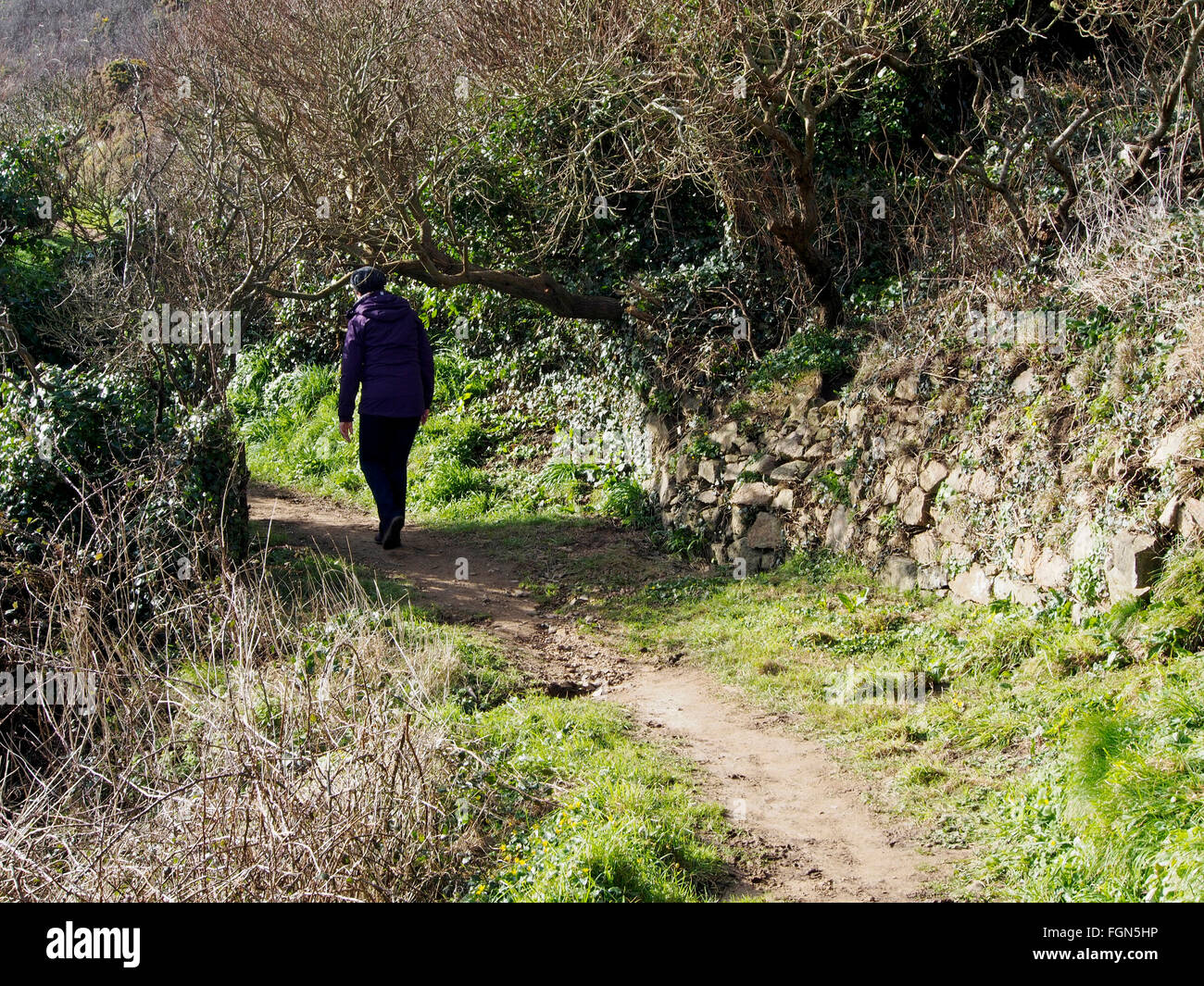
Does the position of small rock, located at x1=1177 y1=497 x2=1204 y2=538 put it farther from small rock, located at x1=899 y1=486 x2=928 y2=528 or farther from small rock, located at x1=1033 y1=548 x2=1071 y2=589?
small rock, located at x1=899 y1=486 x2=928 y2=528

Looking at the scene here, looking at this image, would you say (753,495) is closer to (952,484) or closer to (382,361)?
(952,484)

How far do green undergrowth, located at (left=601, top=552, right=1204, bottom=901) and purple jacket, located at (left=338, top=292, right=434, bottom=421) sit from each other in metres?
2.45

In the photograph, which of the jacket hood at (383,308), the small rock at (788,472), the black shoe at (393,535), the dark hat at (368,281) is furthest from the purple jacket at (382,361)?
the small rock at (788,472)

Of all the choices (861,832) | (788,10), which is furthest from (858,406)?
(861,832)

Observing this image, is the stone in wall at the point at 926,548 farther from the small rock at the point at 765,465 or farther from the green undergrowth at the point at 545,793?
the green undergrowth at the point at 545,793

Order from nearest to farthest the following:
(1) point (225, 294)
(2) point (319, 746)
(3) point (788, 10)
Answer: (2) point (319, 746) → (1) point (225, 294) → (3) point (788, 10)

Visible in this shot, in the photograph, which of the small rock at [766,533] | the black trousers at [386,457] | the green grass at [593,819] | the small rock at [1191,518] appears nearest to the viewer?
the green grass at [593,819]

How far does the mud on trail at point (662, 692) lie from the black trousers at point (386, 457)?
0.45 metres

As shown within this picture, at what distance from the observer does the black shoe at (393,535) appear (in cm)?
902

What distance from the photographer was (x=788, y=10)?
31.5 ft

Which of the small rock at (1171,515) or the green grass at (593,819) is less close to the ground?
the small rock at (1171,515)

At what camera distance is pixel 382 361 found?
8.74 meters

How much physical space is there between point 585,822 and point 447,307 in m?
9.60
